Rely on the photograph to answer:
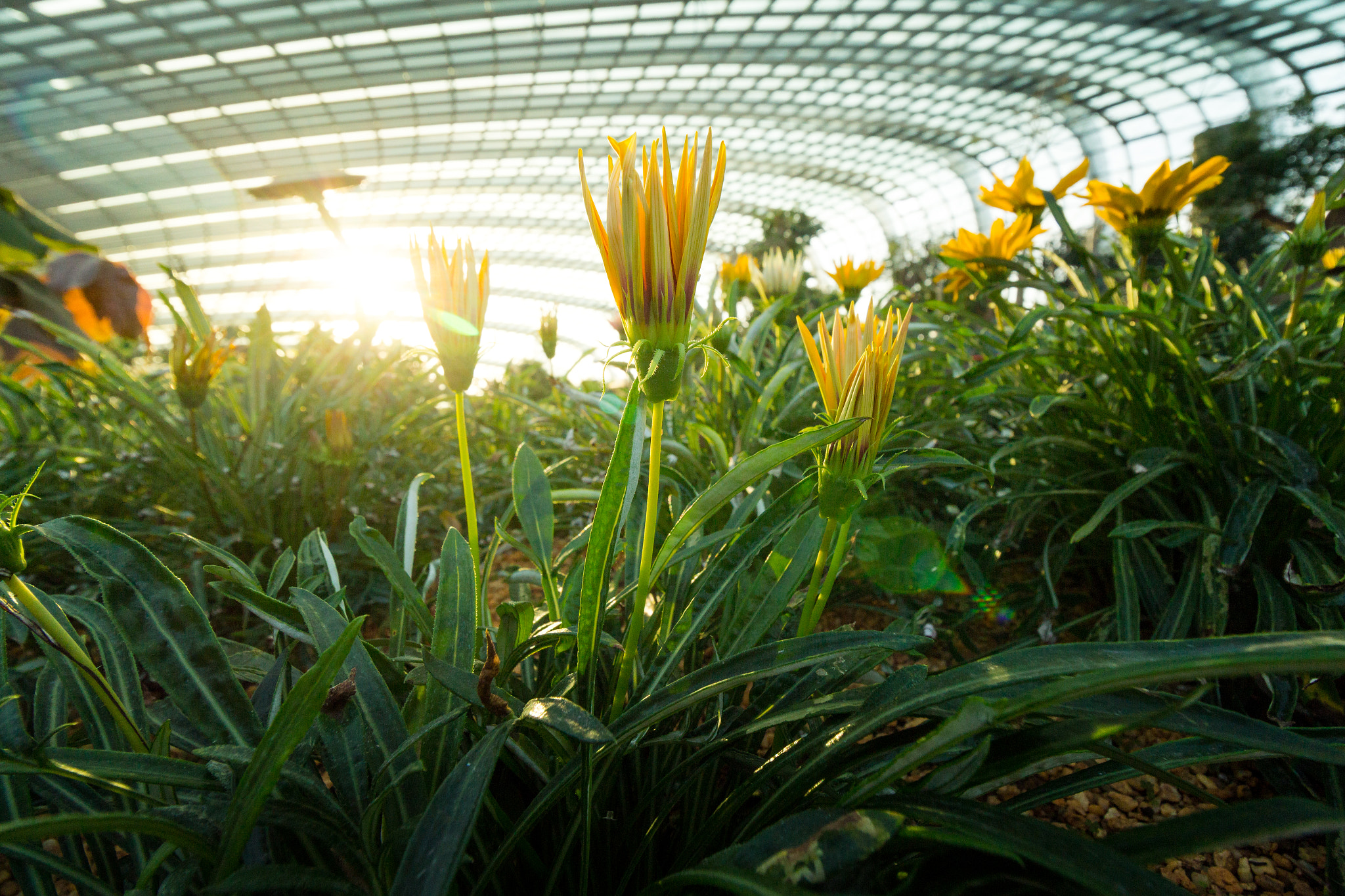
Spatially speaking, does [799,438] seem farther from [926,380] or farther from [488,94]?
[488,94]

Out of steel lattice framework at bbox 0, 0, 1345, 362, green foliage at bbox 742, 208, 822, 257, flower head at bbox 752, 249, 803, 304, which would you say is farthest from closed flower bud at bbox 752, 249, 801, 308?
steel lattice framework at bbox 0, 0, 1345, 362

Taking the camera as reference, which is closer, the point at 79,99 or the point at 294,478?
the point at 294,478

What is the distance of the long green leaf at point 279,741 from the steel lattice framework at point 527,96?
25.9 feet

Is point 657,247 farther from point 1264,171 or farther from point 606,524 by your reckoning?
point 1264,171

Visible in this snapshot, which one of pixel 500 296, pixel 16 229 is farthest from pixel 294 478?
pixel 500 296

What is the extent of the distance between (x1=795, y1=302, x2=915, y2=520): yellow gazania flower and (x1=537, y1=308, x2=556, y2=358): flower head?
108cm

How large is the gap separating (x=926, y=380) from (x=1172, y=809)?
578 millimetres

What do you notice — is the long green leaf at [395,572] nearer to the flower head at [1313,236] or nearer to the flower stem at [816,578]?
the flower stem at [816,578]

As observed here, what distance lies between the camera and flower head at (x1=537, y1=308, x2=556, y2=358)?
142 centimetres

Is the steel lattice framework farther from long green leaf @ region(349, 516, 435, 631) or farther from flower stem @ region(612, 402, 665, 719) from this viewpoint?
flower stem @ region(612, 402, 665, 719)

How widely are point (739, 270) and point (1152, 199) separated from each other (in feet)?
2.87

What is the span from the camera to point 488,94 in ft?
39.7

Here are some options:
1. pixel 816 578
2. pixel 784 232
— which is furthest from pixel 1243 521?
pixel 784 232

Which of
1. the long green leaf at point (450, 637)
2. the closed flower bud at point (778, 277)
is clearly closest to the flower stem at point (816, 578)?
the long green leaf at point (450, 637)
